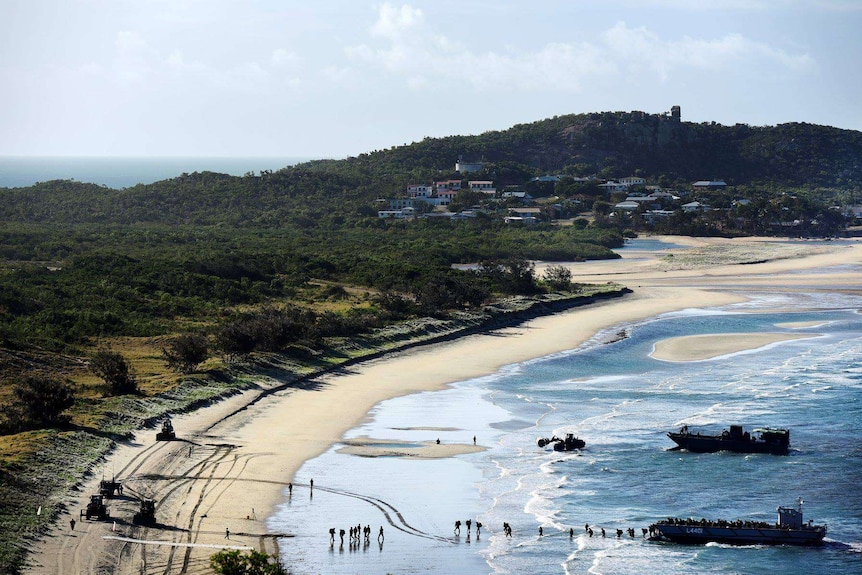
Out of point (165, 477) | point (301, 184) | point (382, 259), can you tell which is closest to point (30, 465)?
point (165, 477)

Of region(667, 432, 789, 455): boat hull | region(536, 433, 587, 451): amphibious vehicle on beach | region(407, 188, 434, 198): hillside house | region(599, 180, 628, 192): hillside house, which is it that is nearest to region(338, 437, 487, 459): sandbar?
region(536, 433, 587, 451): amphibious vehicle on beach

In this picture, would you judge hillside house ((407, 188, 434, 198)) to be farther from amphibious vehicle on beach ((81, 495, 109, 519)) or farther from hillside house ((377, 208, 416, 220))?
amphibious vehicle on beach ((81, 495, 109, 519))

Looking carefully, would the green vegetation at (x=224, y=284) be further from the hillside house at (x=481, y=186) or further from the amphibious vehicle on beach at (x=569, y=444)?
the amphibious vehicle on beach at (x=569, y=444)

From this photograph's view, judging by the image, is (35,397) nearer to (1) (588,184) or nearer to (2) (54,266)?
(2) (54,266)

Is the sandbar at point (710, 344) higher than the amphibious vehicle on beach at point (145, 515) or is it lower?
higher

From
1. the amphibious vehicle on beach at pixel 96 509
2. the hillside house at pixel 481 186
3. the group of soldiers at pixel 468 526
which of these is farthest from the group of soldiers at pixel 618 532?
the hillside house at pixel 481 186
